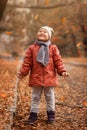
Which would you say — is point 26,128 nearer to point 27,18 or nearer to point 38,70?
point 38,70

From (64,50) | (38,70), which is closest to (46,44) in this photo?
(38,70)

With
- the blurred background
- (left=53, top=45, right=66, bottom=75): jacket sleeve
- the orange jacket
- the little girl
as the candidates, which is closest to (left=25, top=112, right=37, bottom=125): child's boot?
the little girl

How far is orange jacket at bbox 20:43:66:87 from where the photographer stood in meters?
6.68

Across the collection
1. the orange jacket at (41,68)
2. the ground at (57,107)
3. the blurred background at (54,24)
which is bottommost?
the ground at (57,107)

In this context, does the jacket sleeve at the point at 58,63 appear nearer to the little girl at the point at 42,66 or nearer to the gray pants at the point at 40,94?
the little girl at the point at 42,66

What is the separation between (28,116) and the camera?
743 centimetres

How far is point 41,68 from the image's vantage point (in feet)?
22.0

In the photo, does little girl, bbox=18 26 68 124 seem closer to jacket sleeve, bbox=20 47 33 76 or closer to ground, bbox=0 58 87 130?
jacket sleeve, bbox=20 47 33 76

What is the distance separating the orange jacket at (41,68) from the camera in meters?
6.68

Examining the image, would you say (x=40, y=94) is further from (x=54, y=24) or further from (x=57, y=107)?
(x=54, y=24)

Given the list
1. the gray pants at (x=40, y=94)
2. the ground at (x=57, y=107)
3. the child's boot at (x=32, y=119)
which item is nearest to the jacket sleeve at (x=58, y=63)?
the gray pants at (x=40, y=94)

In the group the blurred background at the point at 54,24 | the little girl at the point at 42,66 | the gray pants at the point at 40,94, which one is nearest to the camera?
the little girl at the point at 42,66

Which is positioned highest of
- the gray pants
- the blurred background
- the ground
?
the blurred background

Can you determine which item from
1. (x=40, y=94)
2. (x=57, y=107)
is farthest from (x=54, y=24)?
(x=40, y=94)
